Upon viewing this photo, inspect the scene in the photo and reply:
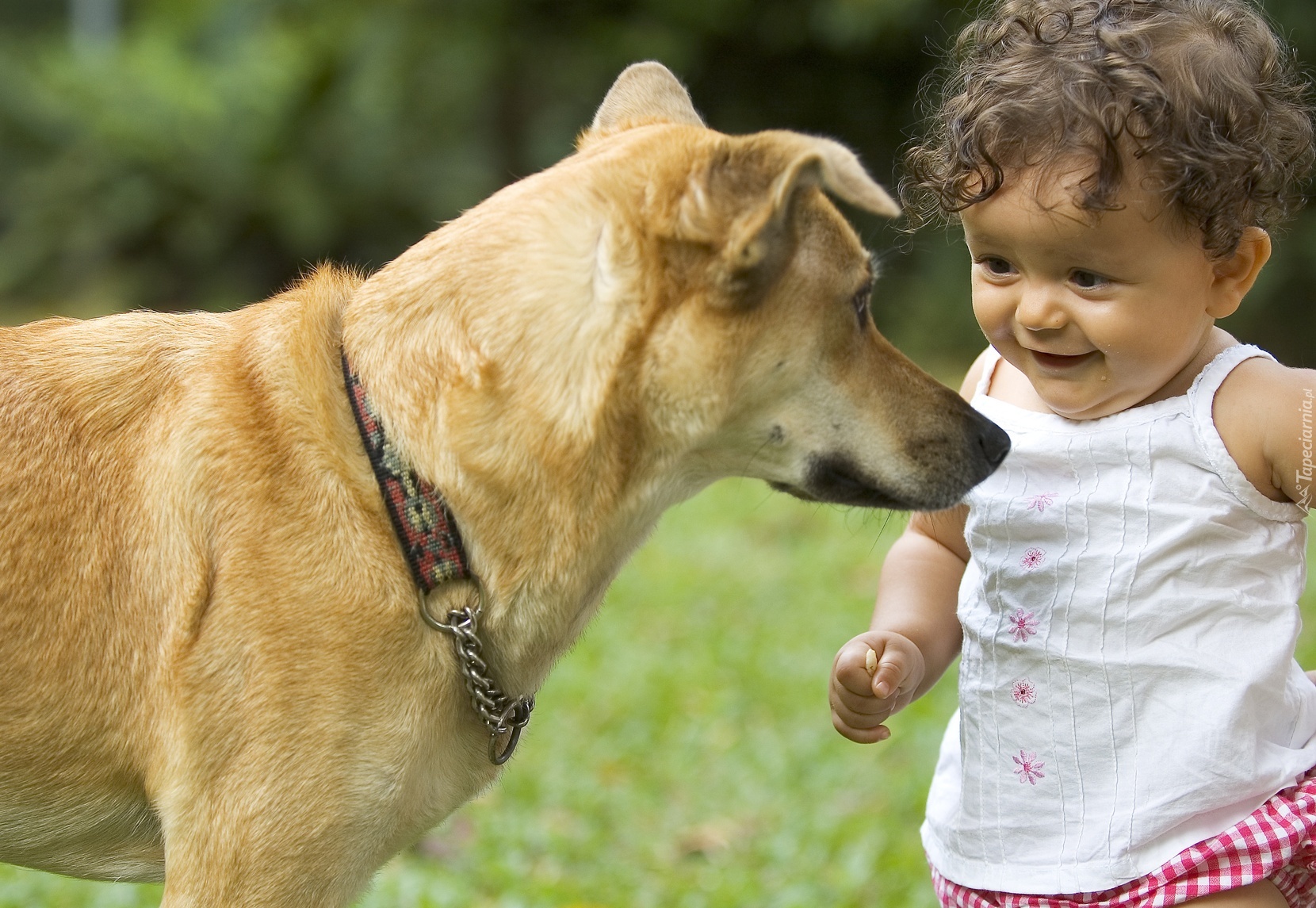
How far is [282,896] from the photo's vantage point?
241 cm

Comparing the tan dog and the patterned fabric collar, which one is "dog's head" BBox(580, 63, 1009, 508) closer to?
the tan dog

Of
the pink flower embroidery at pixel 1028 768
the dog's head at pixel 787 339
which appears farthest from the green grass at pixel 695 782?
the pink flower embroidery at pixel 1028 768

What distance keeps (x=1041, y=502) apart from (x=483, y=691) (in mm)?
1137

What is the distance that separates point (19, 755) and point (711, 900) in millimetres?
2185

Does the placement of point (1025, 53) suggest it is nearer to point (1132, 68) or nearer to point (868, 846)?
point (1132, 68)

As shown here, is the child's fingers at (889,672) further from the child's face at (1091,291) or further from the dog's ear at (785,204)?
the dog's ear at (785,204)

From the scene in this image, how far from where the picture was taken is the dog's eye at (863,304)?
280 cm

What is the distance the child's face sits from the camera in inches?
95.1

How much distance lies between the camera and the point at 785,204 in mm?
2518

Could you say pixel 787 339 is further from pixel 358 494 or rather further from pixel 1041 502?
pixel 358 494

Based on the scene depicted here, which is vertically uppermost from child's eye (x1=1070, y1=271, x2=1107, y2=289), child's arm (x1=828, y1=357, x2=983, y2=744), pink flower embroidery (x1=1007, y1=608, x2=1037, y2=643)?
child's eye (x1=1070, y1=271, x2=1107, y2=289)

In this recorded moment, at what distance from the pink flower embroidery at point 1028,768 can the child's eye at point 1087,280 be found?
35.1 inches

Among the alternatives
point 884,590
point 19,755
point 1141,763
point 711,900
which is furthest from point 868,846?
point 19,755

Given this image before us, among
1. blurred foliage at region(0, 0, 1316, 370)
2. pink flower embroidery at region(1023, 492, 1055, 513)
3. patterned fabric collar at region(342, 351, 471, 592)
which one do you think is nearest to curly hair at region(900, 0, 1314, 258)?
pink flower embroidery at region(1023, 492, 1055, 513)
